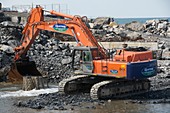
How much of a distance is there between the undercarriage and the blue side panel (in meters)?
0.93

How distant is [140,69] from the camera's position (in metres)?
19.0

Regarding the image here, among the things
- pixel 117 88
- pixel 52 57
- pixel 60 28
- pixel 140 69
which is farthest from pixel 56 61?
pixel 140 69

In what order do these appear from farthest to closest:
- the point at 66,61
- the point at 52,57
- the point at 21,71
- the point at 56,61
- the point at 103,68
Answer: the point at 52,57 < the point at 56,61 < the point at 66,61 < the point at 21,71 < the point at 103,68

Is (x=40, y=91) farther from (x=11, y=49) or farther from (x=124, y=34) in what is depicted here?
(x=124, y=34)

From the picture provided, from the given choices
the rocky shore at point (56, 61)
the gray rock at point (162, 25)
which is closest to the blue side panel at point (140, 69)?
the rocky shore at point (56, 61)

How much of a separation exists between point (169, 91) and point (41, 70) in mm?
8572

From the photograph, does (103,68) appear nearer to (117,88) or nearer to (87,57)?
(87,57)

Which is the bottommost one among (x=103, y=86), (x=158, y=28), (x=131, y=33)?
(x=103, y=86)

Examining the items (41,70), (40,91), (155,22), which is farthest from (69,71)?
(155,22)

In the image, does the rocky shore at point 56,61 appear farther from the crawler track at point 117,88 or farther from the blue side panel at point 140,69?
the blue side panel at point 140,69

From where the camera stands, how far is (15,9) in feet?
181

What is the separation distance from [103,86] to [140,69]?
5.72ft

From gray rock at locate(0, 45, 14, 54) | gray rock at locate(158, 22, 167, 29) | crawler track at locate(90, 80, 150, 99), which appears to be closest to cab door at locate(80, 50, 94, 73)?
crawler track at locate(90, 80, 150, 99)

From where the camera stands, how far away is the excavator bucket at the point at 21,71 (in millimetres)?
24766
